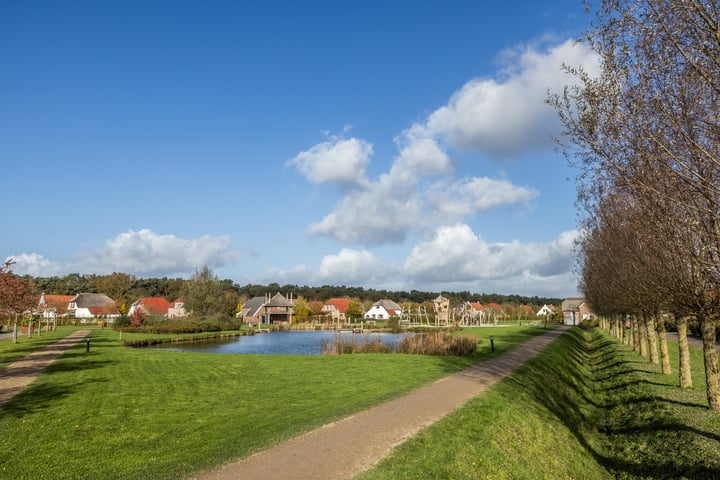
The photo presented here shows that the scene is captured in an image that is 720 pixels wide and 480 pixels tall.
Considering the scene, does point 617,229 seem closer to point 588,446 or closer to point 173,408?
point 588,446

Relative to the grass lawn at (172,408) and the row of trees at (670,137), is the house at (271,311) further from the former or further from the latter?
the row of trees at (670,137)

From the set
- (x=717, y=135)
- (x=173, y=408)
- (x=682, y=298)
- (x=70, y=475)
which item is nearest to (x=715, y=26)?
(x=717, y=135)

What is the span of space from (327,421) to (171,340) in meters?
40.0

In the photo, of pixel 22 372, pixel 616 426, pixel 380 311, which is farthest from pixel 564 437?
pixel 380 311

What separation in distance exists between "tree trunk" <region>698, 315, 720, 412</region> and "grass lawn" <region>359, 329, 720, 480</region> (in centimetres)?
46

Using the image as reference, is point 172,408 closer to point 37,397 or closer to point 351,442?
point 37,397

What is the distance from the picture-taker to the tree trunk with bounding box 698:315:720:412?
14.6 metres

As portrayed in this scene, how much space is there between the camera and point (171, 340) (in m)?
46.5

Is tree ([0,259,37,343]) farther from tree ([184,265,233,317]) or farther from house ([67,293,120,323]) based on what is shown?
house ([67,293,120,323])

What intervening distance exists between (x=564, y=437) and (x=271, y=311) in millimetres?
86467

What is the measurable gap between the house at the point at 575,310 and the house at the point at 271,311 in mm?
60670

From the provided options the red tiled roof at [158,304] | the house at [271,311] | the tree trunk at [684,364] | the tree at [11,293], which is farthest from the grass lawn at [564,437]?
the red tiled roof at [158,304]

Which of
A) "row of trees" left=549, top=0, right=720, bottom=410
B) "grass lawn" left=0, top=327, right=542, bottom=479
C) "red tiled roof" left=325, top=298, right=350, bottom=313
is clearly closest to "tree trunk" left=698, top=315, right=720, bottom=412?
"row of trees" left=549, top=0, right=720, bottom=410

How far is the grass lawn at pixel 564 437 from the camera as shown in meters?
9.78
